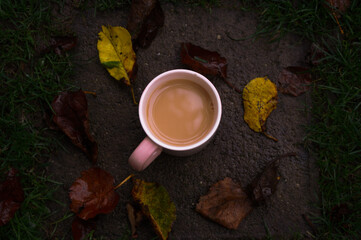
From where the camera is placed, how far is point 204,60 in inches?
72.1

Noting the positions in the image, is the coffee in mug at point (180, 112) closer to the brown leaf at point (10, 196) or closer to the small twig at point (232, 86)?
the small twig at point (232, 86)

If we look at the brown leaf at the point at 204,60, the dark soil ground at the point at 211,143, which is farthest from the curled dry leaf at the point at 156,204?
the brown leaf at the point at 204,60

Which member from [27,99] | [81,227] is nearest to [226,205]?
[81,227]

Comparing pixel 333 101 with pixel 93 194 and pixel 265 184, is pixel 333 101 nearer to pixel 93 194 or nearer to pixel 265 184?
pixel 265 184

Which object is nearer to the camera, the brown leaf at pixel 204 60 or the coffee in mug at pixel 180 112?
the coffee in mug at pixel 180 112

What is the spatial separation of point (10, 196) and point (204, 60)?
127 cm

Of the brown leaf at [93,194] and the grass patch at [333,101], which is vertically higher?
the grass patch at [333,101]

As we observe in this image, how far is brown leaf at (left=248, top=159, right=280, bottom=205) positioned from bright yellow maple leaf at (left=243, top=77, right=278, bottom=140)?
0.22 m

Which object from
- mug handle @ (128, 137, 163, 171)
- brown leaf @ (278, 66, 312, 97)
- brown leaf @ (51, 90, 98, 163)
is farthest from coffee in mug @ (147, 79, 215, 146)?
brown leaf @ (278, 66, 312, 97)

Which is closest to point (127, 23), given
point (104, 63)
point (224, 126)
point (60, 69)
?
point (104, 63)

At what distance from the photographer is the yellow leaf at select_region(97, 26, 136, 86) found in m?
1.79

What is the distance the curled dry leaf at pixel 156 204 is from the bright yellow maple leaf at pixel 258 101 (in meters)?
0.62

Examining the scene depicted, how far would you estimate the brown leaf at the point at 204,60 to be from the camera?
181 centimetres

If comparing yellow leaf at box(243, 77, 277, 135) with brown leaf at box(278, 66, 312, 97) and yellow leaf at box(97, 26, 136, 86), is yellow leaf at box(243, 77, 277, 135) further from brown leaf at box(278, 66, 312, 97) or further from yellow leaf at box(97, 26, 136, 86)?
yellow leaf at box(97, 26, 136, 86)
